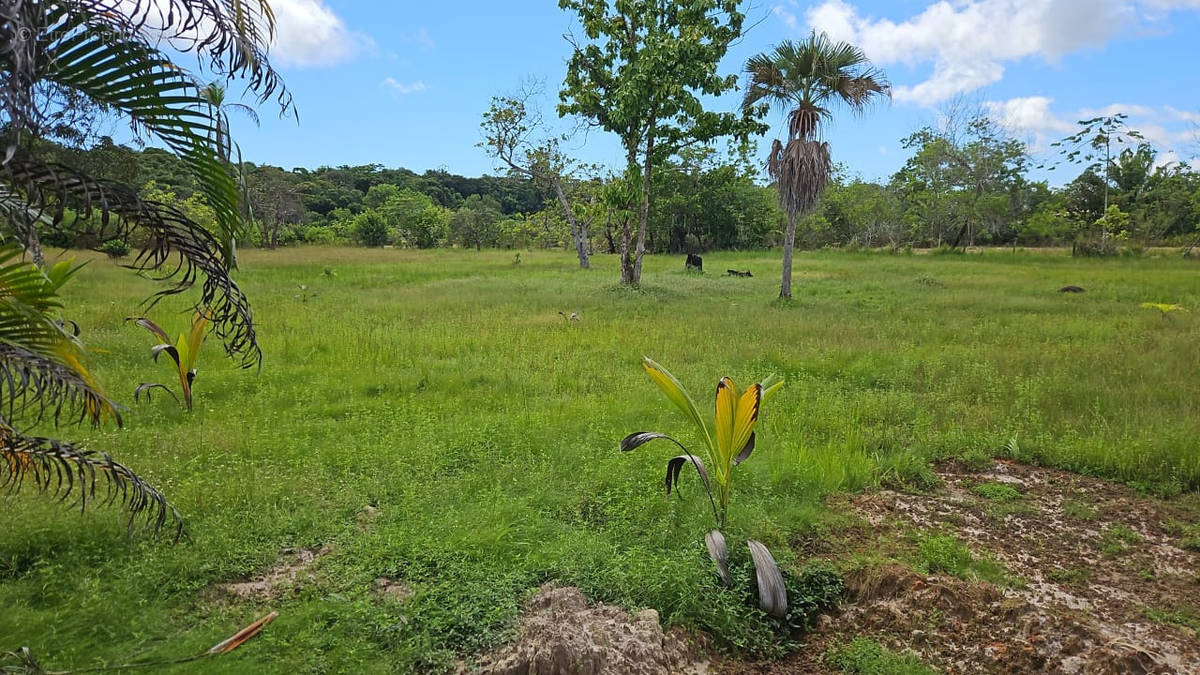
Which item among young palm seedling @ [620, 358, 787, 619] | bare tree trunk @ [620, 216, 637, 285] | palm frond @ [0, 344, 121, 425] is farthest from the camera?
bare tree trunk @ [620, 216, 637, 285]

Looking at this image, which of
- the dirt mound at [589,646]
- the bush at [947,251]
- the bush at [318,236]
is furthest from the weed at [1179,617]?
the bush at [318,236]

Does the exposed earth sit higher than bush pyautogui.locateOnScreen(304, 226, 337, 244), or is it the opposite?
bush pyautogui.locateOnScreen(304, 226, 337, 244)

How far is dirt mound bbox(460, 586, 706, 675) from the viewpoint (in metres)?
2.37

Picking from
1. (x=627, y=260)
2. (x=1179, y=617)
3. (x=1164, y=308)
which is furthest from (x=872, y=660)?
(x=627, y=260)

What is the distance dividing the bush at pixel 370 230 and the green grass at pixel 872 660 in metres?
41.5

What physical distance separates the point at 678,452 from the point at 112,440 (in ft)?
13.4

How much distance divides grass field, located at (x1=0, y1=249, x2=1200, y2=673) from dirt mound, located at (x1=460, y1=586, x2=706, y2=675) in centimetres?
15

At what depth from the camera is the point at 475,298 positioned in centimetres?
1396

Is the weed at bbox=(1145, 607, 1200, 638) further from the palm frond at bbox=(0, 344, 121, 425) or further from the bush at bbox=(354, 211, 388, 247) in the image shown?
the bush at bbox=(354, 211, 388, 247)

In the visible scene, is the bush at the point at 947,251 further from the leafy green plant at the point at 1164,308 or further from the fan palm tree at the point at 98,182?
the fan palm tree at the point at 98,182

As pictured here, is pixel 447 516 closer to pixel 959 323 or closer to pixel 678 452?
pixel 678 452

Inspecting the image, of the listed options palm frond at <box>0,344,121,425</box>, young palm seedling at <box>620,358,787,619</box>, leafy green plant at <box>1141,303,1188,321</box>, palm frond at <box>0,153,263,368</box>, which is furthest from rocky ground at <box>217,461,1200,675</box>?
leafy green plant at <box>1141,303,1188,321</box>

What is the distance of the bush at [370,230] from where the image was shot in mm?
40428

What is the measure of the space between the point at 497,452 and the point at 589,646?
7.72 feet
